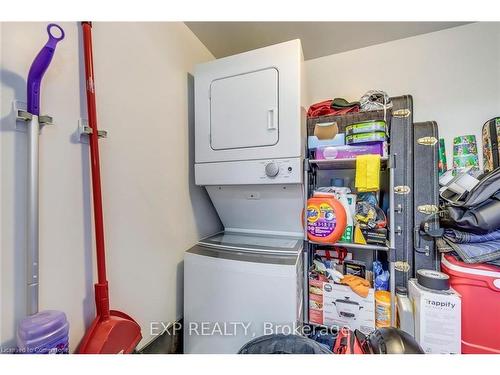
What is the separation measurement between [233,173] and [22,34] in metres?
1.17

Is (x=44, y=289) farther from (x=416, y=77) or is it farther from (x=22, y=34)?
(x=416, y=77)

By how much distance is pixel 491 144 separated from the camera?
1638mm

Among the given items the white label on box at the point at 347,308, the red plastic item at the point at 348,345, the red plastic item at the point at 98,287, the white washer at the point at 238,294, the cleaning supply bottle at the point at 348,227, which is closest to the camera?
the red plastic item at the point at 98,287

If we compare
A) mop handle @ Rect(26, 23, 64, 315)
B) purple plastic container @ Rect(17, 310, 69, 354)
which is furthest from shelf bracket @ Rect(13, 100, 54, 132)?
purple plastic container @ Rect(17, 310, 69, 354)

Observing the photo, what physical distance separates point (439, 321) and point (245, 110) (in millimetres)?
1839

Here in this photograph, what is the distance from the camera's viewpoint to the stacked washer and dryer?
1314 mm

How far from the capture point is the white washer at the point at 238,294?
1267 millimetres

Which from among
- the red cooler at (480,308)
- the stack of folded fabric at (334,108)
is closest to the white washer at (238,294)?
the red cooler at (480,308)

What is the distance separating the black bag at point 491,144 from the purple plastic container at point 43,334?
274cm

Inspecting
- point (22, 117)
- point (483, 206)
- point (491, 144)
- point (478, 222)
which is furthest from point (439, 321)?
point (22, 117)

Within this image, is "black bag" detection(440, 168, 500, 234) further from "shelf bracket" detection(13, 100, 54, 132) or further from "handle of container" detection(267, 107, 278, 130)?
"shelf bracket" detection(13, 100, 54, 132)

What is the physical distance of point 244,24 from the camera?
170 centimetres

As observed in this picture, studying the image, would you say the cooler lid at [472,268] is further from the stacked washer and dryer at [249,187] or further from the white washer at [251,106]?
the white washer at [251,106]
